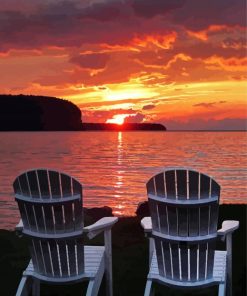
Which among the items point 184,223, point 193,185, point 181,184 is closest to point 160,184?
point 181,184

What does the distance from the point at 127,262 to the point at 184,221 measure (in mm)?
3047

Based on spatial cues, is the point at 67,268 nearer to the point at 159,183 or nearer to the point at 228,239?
the point at 159,183

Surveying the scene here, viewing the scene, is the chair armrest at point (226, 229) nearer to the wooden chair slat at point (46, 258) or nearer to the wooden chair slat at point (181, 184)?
the wooden chair slat at point (181, 184)

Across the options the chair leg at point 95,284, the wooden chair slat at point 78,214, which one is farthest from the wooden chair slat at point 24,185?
the chair leg at point 95,284

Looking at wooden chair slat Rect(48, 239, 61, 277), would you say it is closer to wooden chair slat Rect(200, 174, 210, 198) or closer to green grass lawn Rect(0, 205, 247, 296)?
green grass lawn Rect(0, 205, 247, 296)

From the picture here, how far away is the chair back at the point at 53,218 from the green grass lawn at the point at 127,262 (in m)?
1.45

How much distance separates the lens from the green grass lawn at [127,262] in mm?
7141

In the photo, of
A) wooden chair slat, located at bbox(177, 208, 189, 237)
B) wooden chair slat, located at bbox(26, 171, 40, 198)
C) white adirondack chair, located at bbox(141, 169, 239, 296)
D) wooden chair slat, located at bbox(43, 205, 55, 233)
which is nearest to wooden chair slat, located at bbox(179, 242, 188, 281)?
white adirondack chair, located at bbox(141, 169, 239, 296)

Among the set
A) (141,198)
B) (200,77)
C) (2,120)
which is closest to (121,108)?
(200,77)

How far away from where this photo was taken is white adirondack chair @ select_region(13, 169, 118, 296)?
18.3 feet

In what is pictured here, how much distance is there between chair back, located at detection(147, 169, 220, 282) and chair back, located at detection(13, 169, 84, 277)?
73 cm

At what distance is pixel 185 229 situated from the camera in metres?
5.39

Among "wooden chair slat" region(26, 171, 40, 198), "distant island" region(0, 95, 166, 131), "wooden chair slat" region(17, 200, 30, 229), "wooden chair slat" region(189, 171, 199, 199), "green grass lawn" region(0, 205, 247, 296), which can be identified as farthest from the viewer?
"distant island" region(0, 95, 166, 131)

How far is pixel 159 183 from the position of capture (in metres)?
5.45
